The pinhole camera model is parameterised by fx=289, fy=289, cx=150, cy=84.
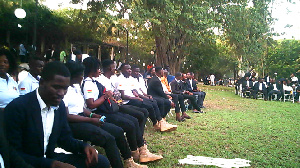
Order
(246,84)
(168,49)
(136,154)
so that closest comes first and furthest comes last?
(136,154), (246,84), (168,49)

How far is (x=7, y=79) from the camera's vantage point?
414cm

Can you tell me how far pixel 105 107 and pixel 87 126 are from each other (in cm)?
89

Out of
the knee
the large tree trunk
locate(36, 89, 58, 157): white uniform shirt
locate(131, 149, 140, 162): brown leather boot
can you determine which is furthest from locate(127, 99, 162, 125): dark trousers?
the large tree trunk

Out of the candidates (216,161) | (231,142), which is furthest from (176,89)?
(216,161)

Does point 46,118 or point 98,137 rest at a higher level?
point 46,118

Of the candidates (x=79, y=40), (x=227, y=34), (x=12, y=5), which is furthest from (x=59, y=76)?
(x=79, y=40)

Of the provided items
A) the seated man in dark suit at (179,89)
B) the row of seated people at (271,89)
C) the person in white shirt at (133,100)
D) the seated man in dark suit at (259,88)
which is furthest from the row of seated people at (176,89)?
the row of seated people at (271,89)

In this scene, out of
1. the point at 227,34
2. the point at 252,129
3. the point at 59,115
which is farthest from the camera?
the point at 227,34

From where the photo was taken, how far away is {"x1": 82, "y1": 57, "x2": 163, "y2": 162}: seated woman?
166 inches

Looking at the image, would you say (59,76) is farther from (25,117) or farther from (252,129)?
(252,129)

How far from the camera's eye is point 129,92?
686 cm

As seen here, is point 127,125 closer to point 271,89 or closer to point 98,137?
point 98,137

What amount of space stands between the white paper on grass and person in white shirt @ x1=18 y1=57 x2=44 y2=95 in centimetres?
276

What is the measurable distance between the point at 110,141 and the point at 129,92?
10.7ft
